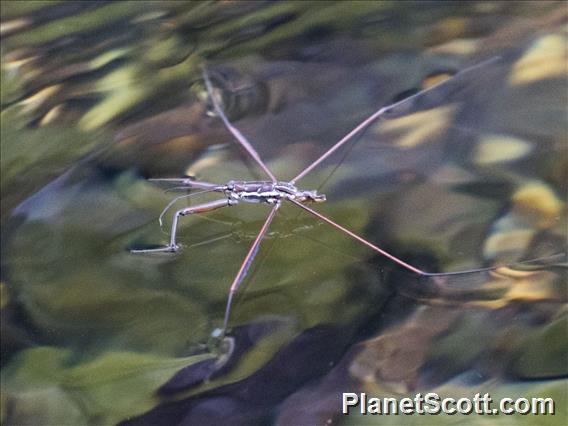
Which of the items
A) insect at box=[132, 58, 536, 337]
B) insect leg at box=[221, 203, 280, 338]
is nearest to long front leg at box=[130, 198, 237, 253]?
insect at box=[132, 58, 536, 337]

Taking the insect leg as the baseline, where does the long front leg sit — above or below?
above

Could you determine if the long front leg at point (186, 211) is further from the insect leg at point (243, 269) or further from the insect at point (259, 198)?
the insect leg at point (243, 269)

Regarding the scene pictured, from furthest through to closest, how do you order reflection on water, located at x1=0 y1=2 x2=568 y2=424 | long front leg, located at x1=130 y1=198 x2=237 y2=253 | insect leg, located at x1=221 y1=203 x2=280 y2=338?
long front leg, located at x1=130 y1=198 x2=237 y2=253, insect leg, located at x1=221 y1=203 x2=280 y2=338, reflection on water, located at x1=0 y1=2 x2=568 y2=424

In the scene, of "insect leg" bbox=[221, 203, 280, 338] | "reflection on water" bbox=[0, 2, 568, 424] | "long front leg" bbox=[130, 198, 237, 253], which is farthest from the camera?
"long front leg" bbox=[130, 198, 237, 253]

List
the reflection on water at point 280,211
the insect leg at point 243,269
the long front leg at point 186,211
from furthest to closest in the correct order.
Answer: the long front leg at point 186,211 < the insect leg at point 243,269 < the reflection on water at point 280,211

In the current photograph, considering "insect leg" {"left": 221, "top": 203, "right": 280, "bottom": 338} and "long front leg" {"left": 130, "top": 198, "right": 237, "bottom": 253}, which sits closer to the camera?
"insect leg" {"left": 221, "top": 203, "right": 280, "bottom": 338}

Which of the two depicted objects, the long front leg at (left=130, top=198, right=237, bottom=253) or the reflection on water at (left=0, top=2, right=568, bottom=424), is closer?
the reflection on water at (left=0, top=2, right=568, bottom=424)

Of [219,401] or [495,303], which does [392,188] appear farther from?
[219,401]

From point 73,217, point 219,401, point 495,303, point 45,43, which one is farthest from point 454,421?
point 45,43

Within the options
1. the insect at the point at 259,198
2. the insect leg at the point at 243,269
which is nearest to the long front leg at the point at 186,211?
the insect at the point at 259,198

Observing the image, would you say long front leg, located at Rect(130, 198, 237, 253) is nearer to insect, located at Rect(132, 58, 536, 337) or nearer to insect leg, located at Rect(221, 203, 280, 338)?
insect, located at Rect(132, 58, 536, 337)
